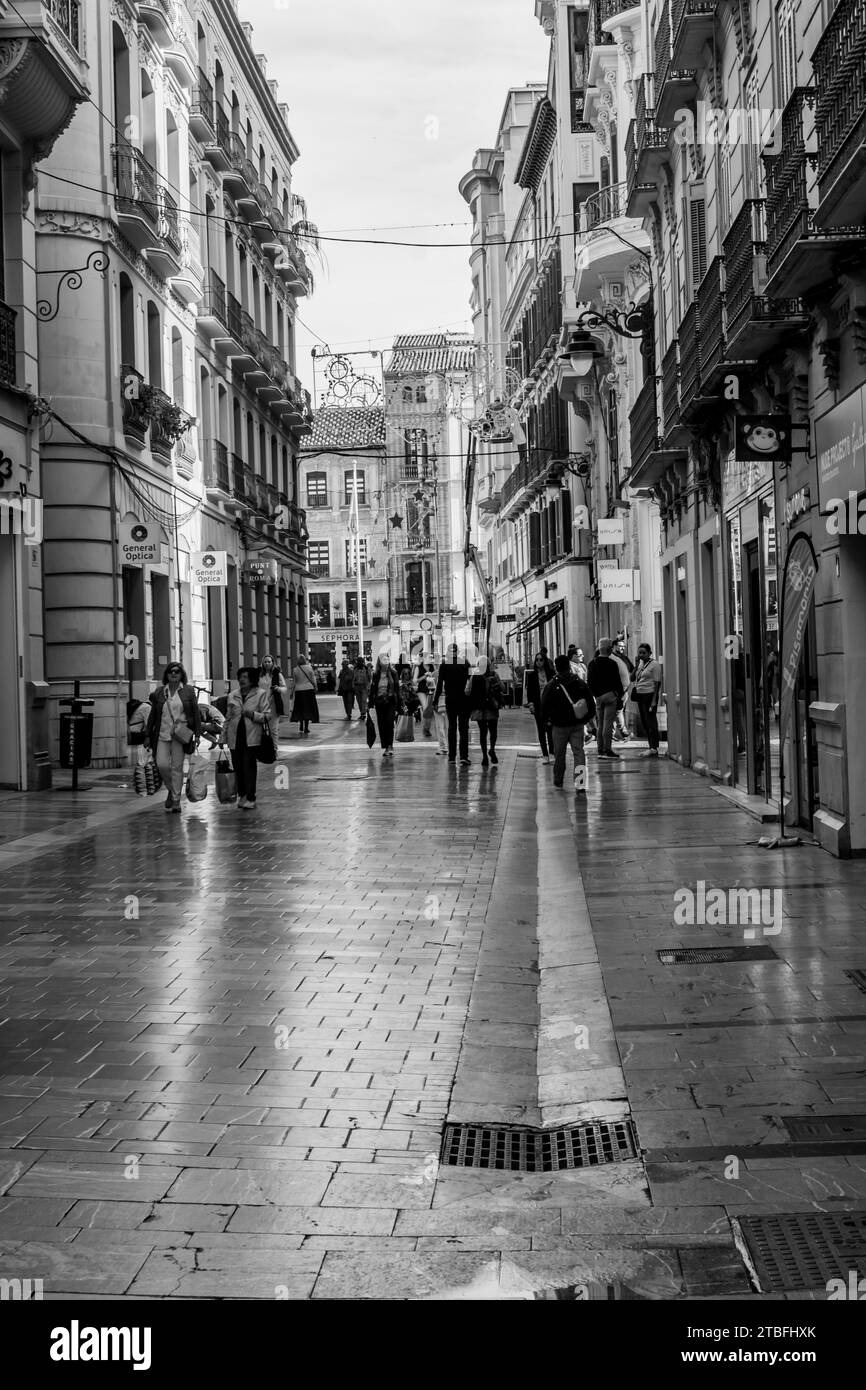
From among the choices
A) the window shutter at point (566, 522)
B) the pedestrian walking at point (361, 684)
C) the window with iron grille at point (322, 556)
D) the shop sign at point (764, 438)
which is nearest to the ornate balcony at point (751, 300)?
the shop sign at point (764, 438)

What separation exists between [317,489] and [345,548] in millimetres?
3707

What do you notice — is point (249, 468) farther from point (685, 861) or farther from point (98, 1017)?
point (98, 1017)

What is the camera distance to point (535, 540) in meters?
57.4

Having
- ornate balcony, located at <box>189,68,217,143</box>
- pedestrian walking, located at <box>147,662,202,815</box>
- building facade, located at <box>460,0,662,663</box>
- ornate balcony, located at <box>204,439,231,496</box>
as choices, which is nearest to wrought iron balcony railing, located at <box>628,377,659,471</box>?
building facade, located at <box>460,0,662,663</box>

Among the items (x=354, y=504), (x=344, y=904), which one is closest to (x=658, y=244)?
(x=344, y=904)

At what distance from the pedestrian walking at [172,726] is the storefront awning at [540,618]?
109 ft

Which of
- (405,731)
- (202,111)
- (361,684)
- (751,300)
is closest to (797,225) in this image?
(751,300)

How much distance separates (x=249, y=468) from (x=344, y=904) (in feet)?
97.7

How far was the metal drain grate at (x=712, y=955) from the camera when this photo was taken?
7789 mm

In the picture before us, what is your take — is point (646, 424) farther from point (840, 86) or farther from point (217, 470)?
point (840, 86)

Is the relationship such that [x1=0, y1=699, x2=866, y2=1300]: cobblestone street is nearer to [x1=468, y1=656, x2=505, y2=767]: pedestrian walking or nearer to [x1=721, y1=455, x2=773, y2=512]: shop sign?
[x1=721, y1=455, x2=773, y2=512]: shop sign

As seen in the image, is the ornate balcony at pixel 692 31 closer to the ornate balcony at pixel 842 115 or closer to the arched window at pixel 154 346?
the ornate balcony at pixel 842 115

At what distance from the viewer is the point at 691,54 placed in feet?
56.9

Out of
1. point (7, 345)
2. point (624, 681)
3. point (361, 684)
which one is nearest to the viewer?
point (7, 345)
